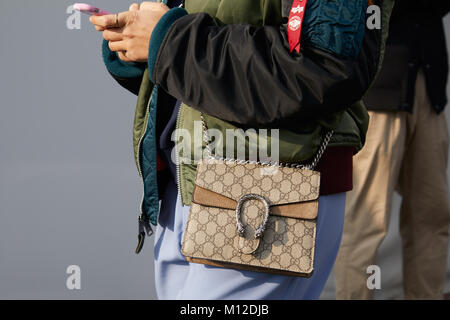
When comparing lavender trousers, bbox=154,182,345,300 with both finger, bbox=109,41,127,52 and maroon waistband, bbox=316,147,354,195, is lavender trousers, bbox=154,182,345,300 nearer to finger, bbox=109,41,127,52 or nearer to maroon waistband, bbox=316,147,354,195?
maroon waistband, bbox=316,147,354,195

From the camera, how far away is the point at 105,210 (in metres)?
2.49

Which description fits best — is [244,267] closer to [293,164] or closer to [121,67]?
[293,164]

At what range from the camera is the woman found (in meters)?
0.80

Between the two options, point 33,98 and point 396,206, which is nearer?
point 33,98

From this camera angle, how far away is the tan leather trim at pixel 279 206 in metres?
0.87

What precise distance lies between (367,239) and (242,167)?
4.76 feet

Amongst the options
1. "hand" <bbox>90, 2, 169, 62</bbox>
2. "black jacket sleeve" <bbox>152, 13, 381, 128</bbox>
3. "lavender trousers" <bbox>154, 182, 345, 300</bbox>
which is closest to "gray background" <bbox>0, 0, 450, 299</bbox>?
"lavender trousers" <bbox>154, 182, 345, 300</bbox>

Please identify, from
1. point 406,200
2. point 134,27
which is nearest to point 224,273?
point 134,27

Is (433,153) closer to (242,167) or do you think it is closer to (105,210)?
(105,210)

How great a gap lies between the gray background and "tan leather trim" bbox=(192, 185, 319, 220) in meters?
1.64

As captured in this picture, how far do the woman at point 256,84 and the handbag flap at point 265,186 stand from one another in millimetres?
33

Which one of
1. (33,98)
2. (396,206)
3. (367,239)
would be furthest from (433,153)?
(33,98)

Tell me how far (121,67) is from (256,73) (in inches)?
15.8

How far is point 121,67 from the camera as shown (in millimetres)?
1117
